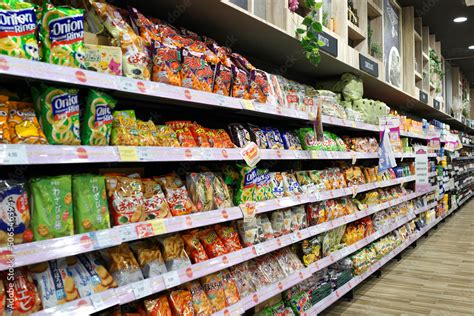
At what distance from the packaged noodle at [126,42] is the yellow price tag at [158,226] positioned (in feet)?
1.97

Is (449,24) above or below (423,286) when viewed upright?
above

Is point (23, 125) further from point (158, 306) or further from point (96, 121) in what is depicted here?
point (158, 306)

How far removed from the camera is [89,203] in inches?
58.9

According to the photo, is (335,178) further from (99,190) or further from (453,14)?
(453,14)

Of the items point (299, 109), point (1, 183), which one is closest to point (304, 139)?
point (299, 109)

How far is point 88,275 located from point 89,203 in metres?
0.28

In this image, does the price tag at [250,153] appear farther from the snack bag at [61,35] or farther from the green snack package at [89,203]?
the snack bag at [61,35]

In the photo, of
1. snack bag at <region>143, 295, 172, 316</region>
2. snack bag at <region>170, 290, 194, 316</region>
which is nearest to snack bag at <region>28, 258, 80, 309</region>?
snack bag at <region>143, 295, 172, 316</region>

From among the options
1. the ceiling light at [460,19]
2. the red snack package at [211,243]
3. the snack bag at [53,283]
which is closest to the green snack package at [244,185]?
the red snack package at [211,243]

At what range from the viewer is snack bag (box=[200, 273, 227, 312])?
2.04 m

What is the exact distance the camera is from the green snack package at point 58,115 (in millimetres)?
1389

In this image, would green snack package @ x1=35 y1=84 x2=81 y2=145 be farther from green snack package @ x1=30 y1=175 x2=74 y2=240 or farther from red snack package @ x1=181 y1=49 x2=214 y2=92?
red snack package @ x1=181 y1=49 x2=214 y2=92

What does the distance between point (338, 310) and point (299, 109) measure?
5.72ft

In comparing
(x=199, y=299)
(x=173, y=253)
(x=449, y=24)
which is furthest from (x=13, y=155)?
(x=449, y=24)
